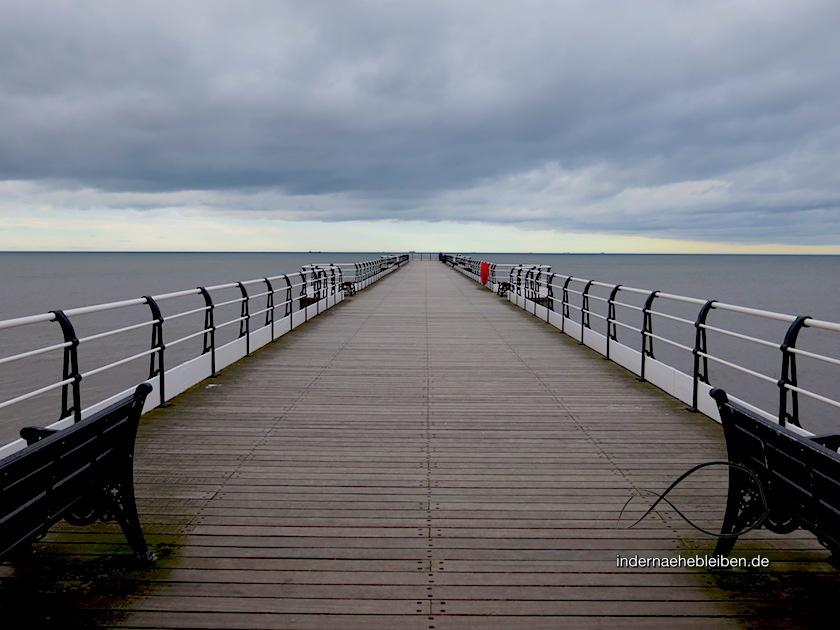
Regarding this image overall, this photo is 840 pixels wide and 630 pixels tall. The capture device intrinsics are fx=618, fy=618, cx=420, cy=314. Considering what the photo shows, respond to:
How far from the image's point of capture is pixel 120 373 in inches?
1168

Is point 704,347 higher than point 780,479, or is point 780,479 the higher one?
point 780,479

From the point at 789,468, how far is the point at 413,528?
2.20 m

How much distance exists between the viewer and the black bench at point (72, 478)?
2.63 m

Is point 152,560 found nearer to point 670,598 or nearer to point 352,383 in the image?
point 670,598

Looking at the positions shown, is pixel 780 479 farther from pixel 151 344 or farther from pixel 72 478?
pixel 151 344

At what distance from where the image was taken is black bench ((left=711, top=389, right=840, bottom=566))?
272cm

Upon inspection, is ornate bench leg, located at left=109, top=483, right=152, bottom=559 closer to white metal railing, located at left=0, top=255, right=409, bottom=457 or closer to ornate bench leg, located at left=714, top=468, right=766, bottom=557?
white metal railing, located at left=0, top=255, right=409, bottom=457

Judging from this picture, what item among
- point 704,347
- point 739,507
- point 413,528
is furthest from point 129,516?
point 704,347

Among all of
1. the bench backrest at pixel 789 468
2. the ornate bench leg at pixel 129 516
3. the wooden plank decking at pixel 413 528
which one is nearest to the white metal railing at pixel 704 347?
the wooden plank decking at pixel 413 528

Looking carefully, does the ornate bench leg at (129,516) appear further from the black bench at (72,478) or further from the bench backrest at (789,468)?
the bench backrest at (789,468)

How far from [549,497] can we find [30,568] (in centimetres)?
332

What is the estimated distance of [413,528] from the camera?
13.2ft

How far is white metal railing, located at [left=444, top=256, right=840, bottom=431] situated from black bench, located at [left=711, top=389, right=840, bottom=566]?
165 centimetres

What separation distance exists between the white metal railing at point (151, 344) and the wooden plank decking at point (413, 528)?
712 millimetres
